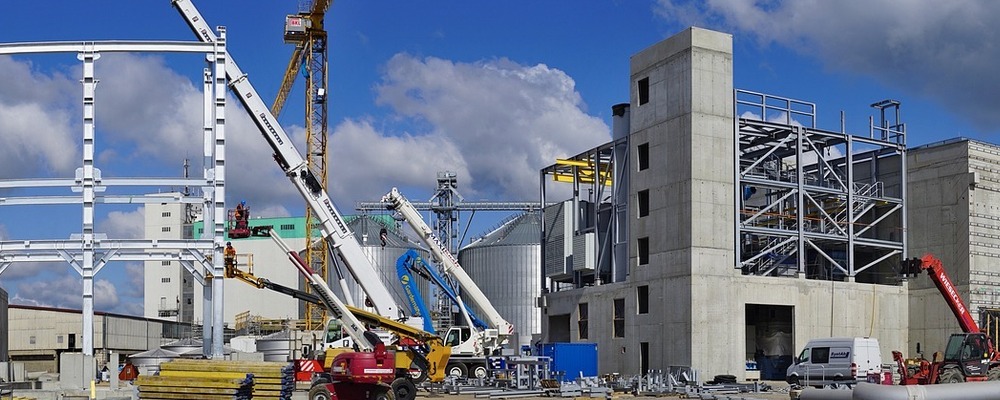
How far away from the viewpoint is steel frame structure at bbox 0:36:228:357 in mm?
34438

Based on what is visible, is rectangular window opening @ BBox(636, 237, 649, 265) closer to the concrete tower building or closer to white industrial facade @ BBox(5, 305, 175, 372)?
the concrete tower building

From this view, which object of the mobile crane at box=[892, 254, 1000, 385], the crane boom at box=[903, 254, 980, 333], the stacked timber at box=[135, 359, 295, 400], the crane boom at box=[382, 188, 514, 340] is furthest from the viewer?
the crane boom at box=[382, 188, 514, 340]

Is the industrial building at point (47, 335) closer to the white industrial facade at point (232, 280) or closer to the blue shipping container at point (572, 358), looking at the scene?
the white industrial facade at point (232, 280)

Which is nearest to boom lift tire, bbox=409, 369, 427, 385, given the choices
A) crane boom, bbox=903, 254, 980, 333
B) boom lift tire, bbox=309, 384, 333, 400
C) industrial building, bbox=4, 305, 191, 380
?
boom lift tire, bbox=309, 384, 333, 400

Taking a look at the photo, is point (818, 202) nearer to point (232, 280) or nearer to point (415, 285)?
point (415, 285)

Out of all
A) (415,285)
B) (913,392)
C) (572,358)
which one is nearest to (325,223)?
(415,285)

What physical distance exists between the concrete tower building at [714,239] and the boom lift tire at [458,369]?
7280 mm

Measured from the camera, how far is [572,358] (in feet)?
160

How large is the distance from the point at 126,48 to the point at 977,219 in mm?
37198

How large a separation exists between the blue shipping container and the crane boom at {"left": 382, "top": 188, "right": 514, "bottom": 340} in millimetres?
5540

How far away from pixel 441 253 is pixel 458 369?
17.6ft

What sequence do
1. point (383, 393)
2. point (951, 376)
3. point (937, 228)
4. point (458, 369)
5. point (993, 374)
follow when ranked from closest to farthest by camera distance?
point (383, 393)
point (951, 376)
point (993, 374)
point (458, 369)
point (937, 228)

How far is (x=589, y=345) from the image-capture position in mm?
49344

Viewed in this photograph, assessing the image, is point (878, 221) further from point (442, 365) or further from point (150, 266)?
point (150, 266)
